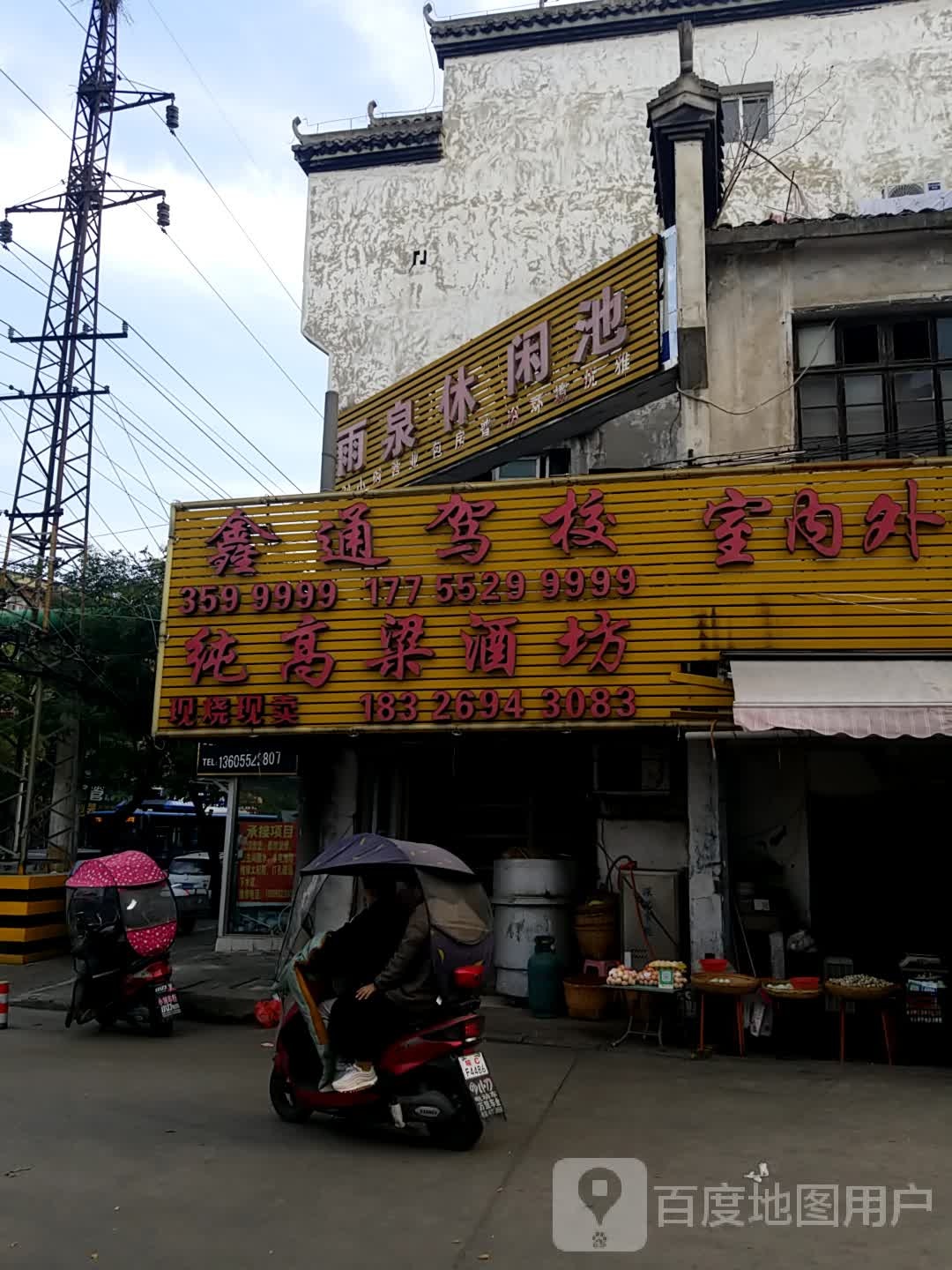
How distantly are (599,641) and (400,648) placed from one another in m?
2.10

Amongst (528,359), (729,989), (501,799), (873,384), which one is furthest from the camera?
(501,799)

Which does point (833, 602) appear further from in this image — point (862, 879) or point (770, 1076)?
point (770, 1076)

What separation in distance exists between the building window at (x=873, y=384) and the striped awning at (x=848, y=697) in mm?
2937

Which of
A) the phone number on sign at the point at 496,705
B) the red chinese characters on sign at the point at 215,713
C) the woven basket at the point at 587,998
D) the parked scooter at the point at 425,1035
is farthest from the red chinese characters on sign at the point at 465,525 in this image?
the woven basket at the point at 587,998

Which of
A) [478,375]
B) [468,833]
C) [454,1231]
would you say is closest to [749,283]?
[478,375]

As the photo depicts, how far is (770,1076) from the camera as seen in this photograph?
8266 mm

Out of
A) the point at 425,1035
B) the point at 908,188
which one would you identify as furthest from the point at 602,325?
the point at 908,188

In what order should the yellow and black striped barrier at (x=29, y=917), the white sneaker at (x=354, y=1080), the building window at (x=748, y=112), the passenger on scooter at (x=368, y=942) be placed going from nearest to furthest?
1. the white sneaker at (x=354, y=1080)
2. the passenger on scooter at (x=368, y=942)
3. the yellow and black striped barrier at (x=29, y=917)
4. the building window at (x=748, y=112)

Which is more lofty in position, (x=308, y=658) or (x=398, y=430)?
(x=398, y=430)

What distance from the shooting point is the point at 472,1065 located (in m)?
6.04

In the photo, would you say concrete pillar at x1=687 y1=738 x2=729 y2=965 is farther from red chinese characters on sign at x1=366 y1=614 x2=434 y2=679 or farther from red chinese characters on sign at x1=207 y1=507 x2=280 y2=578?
red chinese characters on sign at x1=207 y1=507 x2=280 y2=578

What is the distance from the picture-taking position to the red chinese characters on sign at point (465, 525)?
10.6 metres

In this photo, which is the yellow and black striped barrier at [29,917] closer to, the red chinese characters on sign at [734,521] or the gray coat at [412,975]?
the gray coat at [412,975]

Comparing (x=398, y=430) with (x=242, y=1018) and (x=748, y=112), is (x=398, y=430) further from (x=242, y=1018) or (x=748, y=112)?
(x=748, y=112)
